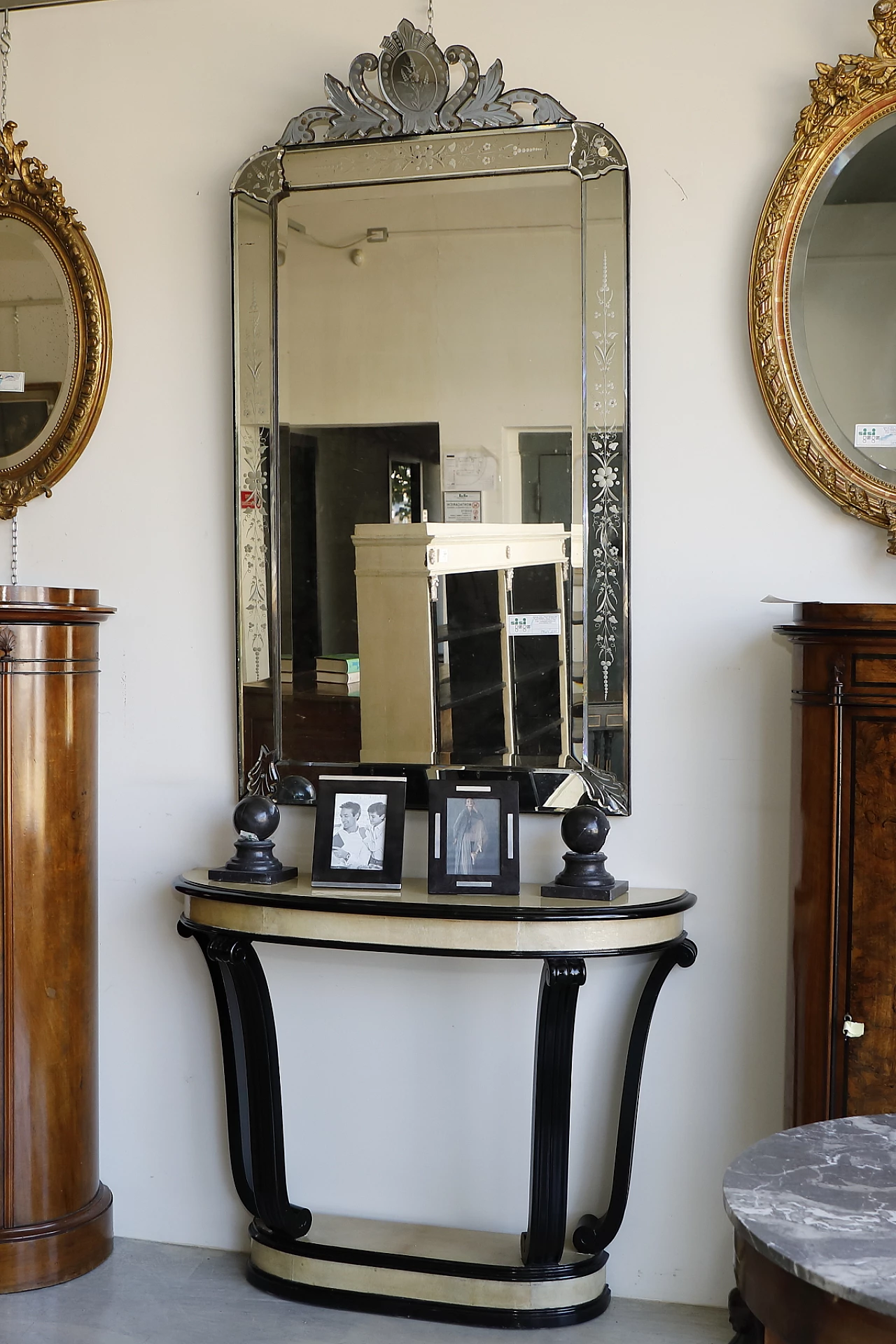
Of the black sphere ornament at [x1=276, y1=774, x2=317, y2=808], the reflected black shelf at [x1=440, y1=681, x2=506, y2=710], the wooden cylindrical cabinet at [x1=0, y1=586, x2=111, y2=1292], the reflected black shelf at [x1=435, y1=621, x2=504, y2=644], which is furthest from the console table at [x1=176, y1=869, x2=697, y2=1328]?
the reflected black shelf at [x1=435, y1=621, x2=504, y2=644]

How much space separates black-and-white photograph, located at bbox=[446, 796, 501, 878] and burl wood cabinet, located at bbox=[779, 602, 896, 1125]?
711 millimetres

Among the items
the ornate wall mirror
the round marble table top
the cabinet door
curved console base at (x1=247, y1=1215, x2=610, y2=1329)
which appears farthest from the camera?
the ornate wall mirror

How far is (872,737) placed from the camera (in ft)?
7.94

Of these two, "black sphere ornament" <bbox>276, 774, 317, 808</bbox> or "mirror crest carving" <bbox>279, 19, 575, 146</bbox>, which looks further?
"black sphere ornament" <bbox>276, 774, 317, 808</bbox>

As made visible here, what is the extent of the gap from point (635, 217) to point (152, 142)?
1.32m

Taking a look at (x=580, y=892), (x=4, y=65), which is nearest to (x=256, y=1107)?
(x=580, y=892)

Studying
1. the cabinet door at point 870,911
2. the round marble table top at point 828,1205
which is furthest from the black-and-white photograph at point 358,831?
the round marble table top at point 828,1205

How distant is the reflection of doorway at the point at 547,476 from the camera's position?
9.38 feet

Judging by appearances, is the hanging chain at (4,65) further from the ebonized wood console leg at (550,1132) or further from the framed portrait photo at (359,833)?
the ebonized wood console leg at (550,1132)

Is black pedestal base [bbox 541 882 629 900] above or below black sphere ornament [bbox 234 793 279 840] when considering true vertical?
below

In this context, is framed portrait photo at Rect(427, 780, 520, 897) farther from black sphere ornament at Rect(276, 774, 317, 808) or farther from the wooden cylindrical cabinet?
the wooden cylindrical cabinet

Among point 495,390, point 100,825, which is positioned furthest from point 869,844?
point 100,825

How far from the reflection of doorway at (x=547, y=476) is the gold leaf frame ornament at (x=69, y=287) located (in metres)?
1.20

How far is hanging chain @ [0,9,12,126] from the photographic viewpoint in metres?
3.22
